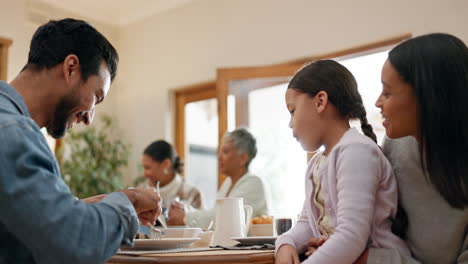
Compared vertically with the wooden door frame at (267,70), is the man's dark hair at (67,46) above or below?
below

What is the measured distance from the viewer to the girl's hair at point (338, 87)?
4.84ft

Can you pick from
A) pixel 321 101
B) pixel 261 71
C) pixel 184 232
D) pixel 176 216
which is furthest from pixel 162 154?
pixel 321 101

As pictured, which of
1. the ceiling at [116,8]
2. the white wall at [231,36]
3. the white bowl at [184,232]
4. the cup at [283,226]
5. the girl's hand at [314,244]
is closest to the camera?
the girl's hand at [314,244]

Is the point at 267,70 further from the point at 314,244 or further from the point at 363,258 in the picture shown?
the point at 363,258

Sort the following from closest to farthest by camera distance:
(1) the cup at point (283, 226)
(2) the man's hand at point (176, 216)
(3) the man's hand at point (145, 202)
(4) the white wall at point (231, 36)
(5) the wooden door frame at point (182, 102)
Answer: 1. (3) the man's hand at point (145, 202)
2. (1) the cup at point (283, 226)
3. (2) the man's hand at point (176, 216)
4. (4) the white wall at point (231, 36)
5. (5) the wooden door frame at point (182, 102)

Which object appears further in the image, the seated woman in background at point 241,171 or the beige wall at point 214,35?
the beige wall at point 214,35

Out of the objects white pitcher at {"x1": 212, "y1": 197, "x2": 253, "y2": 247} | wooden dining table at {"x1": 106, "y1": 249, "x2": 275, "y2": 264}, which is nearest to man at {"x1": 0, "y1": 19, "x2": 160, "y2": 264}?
wooden dining table at {"x1": 106, "y1": 249, "x2": 275, "y2": 264}

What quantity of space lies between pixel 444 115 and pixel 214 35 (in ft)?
13.5

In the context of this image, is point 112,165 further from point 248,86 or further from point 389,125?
point 389,125

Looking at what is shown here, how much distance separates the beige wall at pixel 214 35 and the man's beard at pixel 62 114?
3.03 m

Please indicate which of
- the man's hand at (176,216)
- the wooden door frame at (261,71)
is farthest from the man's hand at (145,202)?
the wooden door frame at (261,71)

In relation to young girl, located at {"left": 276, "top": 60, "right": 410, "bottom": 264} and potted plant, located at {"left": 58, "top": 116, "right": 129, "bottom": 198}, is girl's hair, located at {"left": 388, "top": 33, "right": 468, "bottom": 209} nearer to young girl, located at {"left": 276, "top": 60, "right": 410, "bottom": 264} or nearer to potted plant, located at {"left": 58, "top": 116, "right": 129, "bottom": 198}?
young girl, located at {"left": 276, "top": 60, "right": 410, "bottom": 264}

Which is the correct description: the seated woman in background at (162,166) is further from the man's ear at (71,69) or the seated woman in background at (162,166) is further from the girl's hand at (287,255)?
the man's ear at (71,69)

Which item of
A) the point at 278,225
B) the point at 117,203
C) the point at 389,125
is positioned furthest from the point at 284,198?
the point at 117,203
